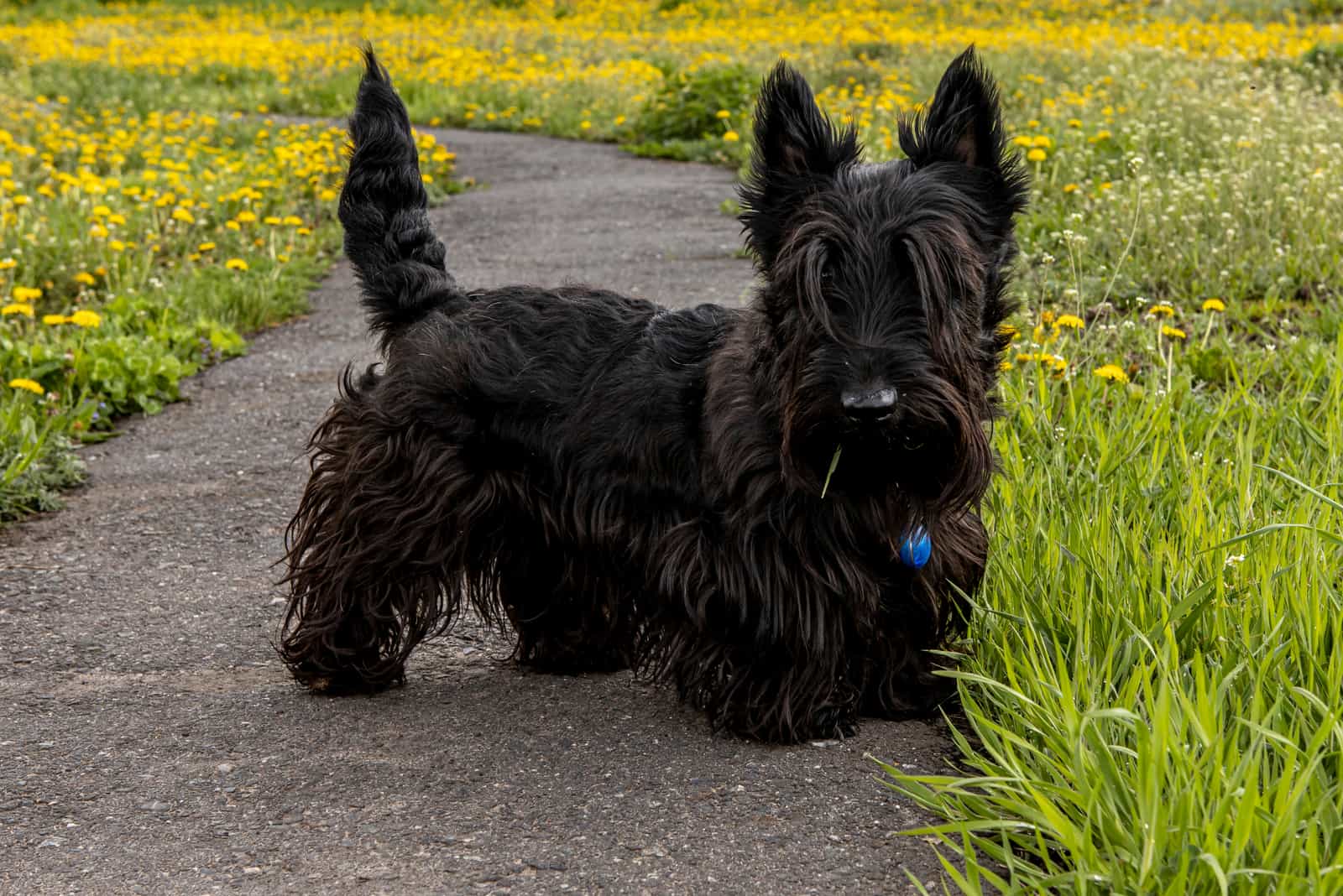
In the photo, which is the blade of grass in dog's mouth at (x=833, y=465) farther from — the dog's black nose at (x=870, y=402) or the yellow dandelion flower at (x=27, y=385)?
the yellow dandelion flower at (x=27, y=385)

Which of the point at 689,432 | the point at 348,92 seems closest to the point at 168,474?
the point at 689,432

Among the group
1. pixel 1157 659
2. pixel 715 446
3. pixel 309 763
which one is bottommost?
pixel 309 763

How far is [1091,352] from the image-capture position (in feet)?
15.3

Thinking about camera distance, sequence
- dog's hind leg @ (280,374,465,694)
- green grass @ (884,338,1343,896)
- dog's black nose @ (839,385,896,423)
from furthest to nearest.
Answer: dog's hind leg @ (280,374,465,694), dog's black nose @ (839,385,896,423), green grass @ (884,338,1343,896)

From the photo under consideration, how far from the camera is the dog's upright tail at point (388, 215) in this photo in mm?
3307

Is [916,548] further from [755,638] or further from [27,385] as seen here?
[27,385]

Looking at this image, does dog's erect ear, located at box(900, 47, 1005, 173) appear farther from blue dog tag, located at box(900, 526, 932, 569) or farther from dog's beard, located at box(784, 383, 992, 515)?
blue dog tag, located at box(900, 526, 932, 569)

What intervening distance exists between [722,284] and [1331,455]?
3859mm

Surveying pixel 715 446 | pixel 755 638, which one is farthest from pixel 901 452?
pixel 755 638

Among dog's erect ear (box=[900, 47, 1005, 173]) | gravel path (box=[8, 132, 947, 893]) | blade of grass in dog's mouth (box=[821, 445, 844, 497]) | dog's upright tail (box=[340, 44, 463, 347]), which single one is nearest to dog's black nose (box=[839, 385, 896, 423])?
blade of grass in dog's mouth (box=[821, 445, 844, 497])

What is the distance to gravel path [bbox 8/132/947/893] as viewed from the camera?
8.31 ft

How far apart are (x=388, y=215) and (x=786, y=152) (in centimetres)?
107

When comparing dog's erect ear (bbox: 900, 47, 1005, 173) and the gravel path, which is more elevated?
dog's erect ear (bbox: 900, 47, 1005, 173)

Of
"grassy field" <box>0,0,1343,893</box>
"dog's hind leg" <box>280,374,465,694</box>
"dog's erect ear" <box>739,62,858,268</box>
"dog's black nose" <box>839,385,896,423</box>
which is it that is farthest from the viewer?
"dog's hind leg" <box>280,374,465,694</box>
